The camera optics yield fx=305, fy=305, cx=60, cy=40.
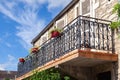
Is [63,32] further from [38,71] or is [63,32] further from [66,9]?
[66,9]

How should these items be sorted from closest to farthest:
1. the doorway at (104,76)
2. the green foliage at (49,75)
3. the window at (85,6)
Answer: the doorway at (104,76), the green foliage at (49,75), the window at (85,6)

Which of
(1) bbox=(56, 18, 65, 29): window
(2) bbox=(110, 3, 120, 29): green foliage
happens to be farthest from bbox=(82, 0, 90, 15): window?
(2) bbox=(110, 3, 120, 29): green foliage

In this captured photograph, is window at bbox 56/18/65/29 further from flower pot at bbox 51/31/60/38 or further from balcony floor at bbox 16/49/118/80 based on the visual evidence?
balcony floor at bbox 16/49/118/80

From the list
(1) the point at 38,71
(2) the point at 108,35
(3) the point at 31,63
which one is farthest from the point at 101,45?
(3) the point at 31,63

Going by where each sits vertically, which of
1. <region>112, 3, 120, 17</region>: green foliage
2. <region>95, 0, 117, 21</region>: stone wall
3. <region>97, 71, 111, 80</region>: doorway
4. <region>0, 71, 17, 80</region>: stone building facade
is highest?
<region>95, 0, 117, 21</region>: stone wall

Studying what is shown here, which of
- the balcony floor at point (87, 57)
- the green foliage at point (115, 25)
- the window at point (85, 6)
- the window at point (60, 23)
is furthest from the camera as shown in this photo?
the window at point (60, 23)

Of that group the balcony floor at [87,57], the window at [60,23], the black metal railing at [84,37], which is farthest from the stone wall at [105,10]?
the window at [60,23]

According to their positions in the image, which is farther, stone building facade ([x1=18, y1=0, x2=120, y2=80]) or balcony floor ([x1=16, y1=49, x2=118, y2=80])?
stone building facade ([x1=18, y1=0, x2=120, y2=80])

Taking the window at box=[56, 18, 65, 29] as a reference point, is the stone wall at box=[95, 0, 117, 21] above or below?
below

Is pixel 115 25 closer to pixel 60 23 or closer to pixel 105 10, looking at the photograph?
pixel 105 10

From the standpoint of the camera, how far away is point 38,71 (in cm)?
1218

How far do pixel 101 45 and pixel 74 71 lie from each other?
1491mm

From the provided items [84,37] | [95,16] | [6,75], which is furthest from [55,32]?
[6,75]

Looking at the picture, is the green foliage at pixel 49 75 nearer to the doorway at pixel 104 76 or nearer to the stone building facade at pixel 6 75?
the doorway at pixel 104 76
